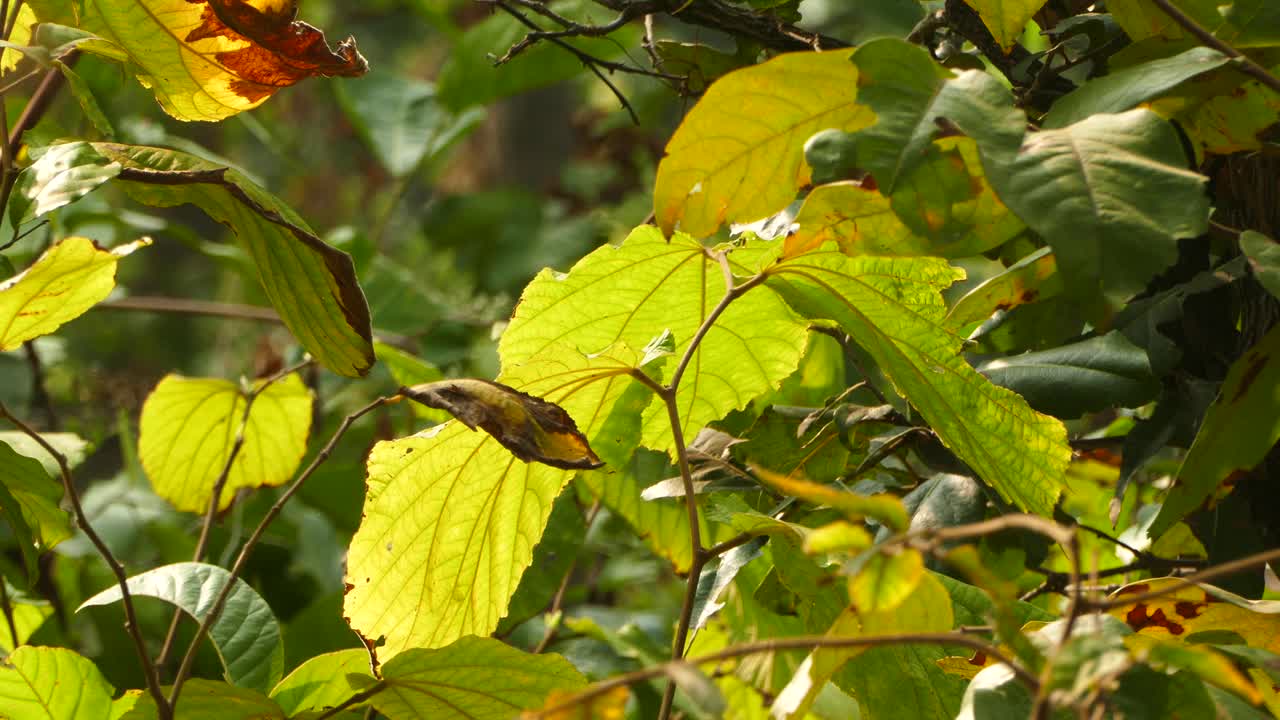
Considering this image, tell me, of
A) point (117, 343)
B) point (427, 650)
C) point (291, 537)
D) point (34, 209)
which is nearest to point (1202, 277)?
point (427, 650)

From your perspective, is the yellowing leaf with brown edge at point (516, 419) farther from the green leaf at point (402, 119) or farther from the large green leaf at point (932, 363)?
the green leaf at point (402, 119)

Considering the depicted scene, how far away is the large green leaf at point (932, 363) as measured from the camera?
1.94 feet

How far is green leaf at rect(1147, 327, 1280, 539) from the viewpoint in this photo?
565mm

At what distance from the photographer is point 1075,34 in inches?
27.5

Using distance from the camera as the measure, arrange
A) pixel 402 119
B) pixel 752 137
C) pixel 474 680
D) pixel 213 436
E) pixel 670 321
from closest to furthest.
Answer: pixel 752 137, pixel 474 680, pixel 670 321, pixel 213 436, pixel 402 119

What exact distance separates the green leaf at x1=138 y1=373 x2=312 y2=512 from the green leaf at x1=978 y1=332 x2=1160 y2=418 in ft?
2.16

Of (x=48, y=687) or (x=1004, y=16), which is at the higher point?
(x=1004, y=16)

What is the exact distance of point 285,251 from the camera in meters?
0.62

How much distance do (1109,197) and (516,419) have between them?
0.26 m

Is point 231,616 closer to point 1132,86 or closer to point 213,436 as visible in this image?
point 213,436

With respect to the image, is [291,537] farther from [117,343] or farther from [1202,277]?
[117,343]

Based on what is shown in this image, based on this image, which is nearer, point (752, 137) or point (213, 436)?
point (752, 137)

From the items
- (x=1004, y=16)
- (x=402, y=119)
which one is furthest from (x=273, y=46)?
(x=402, y=119)

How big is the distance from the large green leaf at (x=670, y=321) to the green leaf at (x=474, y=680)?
0.16 meters
